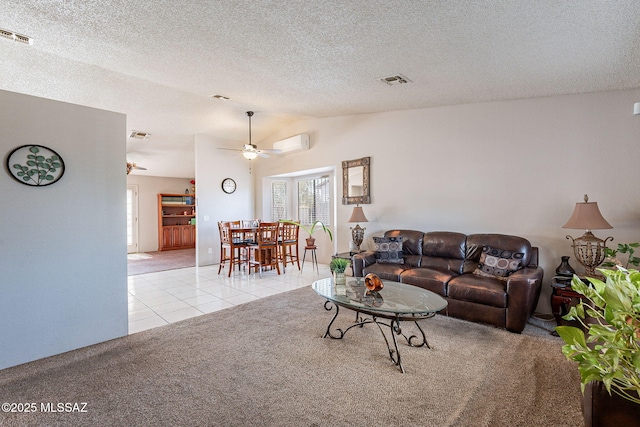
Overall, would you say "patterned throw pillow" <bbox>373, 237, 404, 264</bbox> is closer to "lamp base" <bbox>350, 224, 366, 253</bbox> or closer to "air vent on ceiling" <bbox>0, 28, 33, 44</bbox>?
"lamp base" <bbox>350, 224, 366, 253</bbox>

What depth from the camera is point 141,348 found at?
2787 mm

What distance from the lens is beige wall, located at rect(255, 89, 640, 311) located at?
131 inches

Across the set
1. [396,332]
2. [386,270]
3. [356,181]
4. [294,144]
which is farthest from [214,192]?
[396,332]

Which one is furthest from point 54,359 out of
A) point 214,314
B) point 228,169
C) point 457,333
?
point 228,169

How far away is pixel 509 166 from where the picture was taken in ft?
13.1

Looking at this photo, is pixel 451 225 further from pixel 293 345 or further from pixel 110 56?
pixel 110 56

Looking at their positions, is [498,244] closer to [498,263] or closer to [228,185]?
[498,263]

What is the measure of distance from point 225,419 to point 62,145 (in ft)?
9.09

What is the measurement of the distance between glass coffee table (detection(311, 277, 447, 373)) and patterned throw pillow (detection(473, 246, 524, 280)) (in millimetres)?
1117

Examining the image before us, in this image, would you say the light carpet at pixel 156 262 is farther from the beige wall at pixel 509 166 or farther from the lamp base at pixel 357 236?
the beige wall at pixel 509 166

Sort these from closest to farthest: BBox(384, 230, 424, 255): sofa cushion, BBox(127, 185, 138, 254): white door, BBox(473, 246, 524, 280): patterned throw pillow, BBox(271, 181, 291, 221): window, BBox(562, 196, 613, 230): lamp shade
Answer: BBox(562, 196, 613, 230): lamp shade < BBox(473, 246, 524, 280): patterned throw pillow < BBox(384, 230, 424, 255): sofa cushion < BBox(271, 181, 291, 221): window < BBox(127, 185, 138, 254): white door

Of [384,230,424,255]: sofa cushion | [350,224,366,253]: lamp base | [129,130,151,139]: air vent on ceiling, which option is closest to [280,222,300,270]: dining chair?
[350,224,366,253]: lamp base

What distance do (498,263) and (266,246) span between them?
12.7 feet

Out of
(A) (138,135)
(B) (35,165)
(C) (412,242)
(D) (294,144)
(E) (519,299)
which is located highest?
(A) (138,135)
